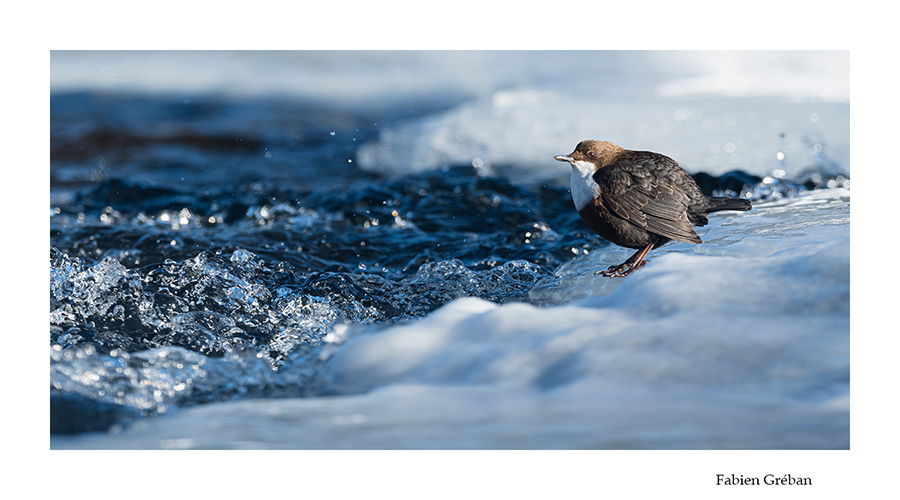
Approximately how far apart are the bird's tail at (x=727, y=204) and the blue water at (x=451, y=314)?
8.9 inches

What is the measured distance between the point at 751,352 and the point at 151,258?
373 centimetres

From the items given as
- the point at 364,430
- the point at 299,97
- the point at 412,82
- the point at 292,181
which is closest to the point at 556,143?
the point at 292,181

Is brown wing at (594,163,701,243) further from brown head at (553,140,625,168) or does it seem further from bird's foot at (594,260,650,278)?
bird's foot at (594,260,650,278)

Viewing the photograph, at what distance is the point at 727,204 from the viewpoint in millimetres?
3252

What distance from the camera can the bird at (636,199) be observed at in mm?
3156

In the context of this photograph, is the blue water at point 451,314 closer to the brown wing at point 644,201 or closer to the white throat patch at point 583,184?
the brown wing at point 644,201

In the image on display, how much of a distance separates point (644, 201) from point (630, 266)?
37 centimetres

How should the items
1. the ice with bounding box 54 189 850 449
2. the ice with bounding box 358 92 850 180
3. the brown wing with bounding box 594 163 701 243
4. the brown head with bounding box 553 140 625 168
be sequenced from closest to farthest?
the ice with bounding box 54 189 850 449 < the brown wing with bounding box 594 163 701 243 < the brown head with bounding box 553 140 625 168 < the ice with bounding box 358 92 850 180

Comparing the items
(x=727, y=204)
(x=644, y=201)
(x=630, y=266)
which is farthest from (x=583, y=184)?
(x=727, y=204)

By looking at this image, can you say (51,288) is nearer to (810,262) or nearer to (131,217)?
(131,217)

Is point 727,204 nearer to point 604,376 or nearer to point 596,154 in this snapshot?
point 596,154

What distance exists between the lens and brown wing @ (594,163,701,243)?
3.14 metres

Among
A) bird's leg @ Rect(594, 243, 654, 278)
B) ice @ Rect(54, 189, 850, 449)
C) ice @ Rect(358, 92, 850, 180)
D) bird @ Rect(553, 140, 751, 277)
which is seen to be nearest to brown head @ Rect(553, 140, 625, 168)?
bird @ Rect(553, 140, 751, 277)

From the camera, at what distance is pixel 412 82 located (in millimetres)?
11555
